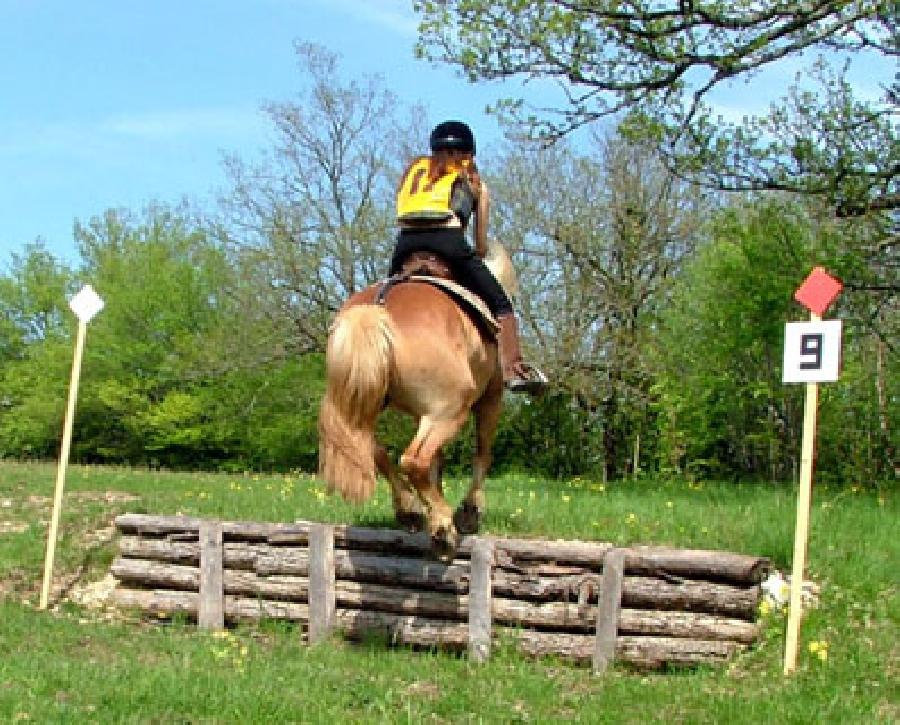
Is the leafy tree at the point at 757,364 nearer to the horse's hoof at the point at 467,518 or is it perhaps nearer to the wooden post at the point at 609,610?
the horse's hoof at the point at 467,518

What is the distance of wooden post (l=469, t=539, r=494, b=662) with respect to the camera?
8602 millimetres

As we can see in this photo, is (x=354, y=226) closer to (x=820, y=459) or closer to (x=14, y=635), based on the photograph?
(x=820, y=459)

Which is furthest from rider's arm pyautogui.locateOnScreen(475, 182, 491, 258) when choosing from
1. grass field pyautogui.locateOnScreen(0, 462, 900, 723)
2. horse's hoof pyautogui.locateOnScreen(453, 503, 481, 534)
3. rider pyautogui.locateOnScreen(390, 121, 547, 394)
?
grass field pyautogui.locateOnScreen(0, 462, 900, 723)

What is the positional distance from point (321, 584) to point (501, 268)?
298 centimetres

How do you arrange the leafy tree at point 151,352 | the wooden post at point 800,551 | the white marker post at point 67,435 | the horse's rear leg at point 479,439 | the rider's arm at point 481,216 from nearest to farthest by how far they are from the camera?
the wooden post at point 800,551
the rider's arm at point 481,216
the horse's rear leg at point 479,439
the white marker post at point 67,435
the leafy tree at point 151,352

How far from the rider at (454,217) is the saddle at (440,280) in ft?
0.20

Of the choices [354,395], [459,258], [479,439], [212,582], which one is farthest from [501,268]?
[212,582]

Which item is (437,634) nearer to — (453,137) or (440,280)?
(440,280)

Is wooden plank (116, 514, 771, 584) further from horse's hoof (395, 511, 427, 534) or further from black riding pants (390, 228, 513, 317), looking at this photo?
black riding pants (390, 228, 513, 317)

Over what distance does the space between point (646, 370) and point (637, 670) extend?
20186mm

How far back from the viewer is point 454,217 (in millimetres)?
8555

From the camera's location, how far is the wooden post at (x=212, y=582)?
983 centimetres

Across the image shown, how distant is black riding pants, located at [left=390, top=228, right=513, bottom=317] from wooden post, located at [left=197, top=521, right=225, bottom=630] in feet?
10.1

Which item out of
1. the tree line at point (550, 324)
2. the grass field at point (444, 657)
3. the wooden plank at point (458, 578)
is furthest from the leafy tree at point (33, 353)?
the wooden plank at point (458, 578)
